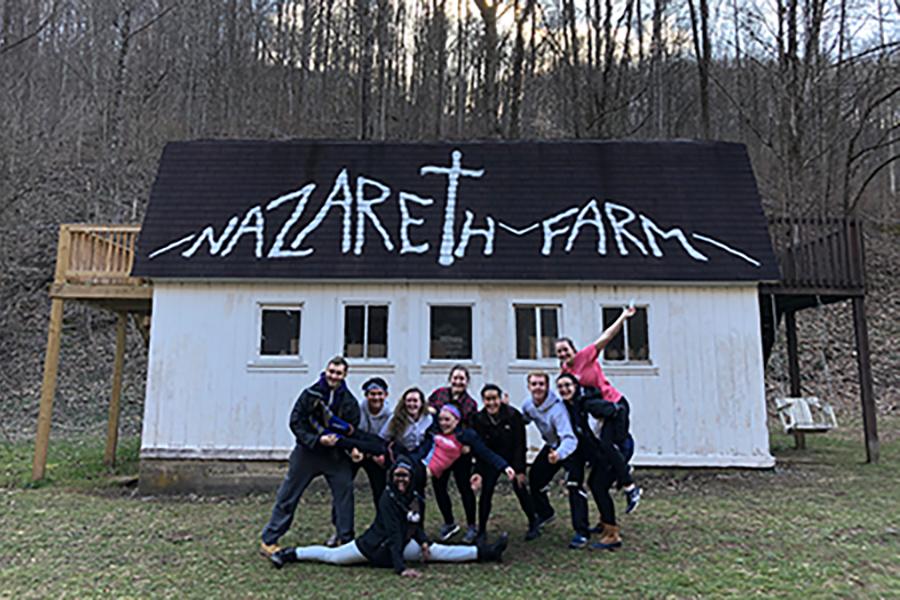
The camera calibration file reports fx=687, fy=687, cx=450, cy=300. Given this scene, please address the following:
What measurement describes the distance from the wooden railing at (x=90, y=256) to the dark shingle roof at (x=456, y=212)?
34.0 inches

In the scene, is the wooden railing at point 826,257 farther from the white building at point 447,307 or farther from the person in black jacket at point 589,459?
the person in black jacket at point 589,459

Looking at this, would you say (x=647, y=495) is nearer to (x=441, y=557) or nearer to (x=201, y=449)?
(x=441, y=557)

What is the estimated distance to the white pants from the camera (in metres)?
6.29

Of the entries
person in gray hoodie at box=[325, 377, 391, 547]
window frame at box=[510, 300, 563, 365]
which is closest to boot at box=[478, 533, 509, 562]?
person in gray hoodie at box=[325, 377, 391, 547]

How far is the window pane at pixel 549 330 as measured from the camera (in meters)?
10.9

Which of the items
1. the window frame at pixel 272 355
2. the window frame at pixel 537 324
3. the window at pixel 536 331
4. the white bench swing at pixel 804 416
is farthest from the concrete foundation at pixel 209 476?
A: the white bench swing at pixel 804 416

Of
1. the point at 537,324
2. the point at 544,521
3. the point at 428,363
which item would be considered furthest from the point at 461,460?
the point at 537,324

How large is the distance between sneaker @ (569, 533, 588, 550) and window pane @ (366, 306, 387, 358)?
15.7 ft

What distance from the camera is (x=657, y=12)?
2433 centimetres

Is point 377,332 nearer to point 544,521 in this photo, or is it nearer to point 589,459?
point 544,521

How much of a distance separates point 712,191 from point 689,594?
7.97m

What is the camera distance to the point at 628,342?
1087 centimetres

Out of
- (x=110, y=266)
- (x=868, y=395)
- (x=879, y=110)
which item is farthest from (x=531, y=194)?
(x=879, y=110)

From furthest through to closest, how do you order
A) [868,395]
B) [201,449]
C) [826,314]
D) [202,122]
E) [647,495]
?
[202,122] → [826,314] → [868,395] → [201,449] → [647,495]
